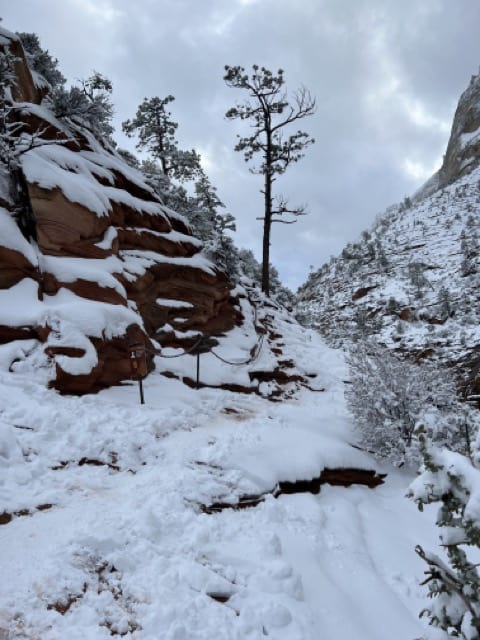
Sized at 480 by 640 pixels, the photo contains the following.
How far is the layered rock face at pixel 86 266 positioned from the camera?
274 inches

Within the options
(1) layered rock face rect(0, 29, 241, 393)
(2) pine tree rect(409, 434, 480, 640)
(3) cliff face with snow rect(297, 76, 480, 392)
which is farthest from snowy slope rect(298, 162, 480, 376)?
(2) pine tree rect(409, 434, 480, 640)

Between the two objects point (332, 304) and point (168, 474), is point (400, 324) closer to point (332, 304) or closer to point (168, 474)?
point (332, 304)

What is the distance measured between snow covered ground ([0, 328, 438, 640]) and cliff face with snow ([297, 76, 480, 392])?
8.34 metres

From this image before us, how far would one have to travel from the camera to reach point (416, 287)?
2164cm

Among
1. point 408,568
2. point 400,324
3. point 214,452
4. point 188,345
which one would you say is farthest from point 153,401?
point 400,324

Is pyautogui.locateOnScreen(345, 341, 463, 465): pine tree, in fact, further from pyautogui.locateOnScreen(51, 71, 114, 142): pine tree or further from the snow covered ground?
pyautogui.locateOnScreen(51, 71, 114, 142): pine tree

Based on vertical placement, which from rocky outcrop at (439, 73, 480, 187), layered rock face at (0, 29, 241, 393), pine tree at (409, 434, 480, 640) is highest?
rocky outcrop at (439, 73, 480, 187)

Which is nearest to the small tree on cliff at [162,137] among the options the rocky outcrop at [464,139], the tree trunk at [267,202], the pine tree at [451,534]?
the tree trunk at [267,202]

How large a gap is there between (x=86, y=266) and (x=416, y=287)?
18643 millimetres

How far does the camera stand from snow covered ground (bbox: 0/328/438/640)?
299cm

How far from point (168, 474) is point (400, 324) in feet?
52.9

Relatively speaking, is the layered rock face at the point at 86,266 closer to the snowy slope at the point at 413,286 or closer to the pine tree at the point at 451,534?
the pine tree at the point at 451,534

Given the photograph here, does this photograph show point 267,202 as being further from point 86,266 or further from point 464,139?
point 464,139

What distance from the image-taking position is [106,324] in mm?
7785
